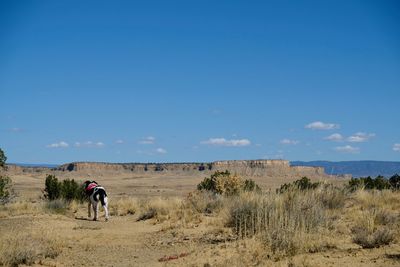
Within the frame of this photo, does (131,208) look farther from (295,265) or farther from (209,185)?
(295,265)

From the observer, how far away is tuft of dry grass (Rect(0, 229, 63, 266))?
32.0ft

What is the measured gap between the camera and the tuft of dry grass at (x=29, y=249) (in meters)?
9.75

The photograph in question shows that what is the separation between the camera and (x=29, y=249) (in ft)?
33.6

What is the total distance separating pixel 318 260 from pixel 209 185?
58.6 ft

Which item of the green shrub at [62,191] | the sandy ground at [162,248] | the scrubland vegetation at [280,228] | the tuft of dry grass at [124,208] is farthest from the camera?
the green shrub at [62,191]

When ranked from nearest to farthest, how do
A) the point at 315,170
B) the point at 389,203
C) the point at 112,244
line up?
the point at 112,244
the point at 389,203
the point at 315,170

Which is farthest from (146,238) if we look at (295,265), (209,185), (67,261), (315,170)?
(315,170)

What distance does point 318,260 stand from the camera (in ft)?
28.9

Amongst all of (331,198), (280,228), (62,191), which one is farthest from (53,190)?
(280,228)

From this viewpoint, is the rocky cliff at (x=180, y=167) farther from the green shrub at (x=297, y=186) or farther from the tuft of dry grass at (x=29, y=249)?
the tuft of dry grass at (x=29, y=249)

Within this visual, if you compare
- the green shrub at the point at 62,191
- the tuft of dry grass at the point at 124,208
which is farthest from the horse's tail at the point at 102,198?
the green shrub at the point at 62,191

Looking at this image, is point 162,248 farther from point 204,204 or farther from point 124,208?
point 124,208

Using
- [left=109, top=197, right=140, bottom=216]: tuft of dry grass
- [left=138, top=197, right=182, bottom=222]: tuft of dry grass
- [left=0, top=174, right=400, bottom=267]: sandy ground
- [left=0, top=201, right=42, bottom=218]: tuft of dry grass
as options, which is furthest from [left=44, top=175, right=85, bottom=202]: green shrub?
[left=0, top=174, right=400, bottom=267]: sandy ground

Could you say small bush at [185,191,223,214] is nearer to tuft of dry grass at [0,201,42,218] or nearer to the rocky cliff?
tuft of dry grass at [0,201,42,218]
